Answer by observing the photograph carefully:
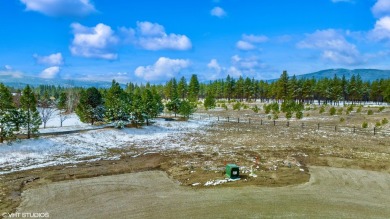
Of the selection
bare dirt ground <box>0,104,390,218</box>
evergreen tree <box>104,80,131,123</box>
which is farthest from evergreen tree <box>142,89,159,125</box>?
bare dirt ground <box>0,104,390,218</box>

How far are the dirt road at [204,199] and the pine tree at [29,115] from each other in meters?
15.4

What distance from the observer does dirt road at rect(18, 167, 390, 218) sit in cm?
1515

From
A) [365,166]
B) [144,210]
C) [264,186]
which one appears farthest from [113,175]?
[365,166]

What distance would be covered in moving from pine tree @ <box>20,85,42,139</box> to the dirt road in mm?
15407

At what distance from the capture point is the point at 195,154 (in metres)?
29.0

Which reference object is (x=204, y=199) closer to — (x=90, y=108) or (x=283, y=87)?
(x=90, y=108)

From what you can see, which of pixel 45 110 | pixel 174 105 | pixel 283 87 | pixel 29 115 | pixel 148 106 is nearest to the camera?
pixel 29 115

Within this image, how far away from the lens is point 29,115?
3198cm

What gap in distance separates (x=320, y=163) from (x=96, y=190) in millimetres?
19515

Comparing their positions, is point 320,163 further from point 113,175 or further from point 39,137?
point 39,137

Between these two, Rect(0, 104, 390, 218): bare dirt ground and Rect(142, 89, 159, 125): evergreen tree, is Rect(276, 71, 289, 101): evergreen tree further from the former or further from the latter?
Rect(0, 104, 390, 218): bare dirt ground

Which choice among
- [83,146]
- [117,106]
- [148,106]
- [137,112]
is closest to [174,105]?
[148,106]

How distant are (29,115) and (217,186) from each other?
24927mm

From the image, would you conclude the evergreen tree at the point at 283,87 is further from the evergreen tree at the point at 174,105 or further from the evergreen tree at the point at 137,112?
the evergreen tree at the point at 137,112
